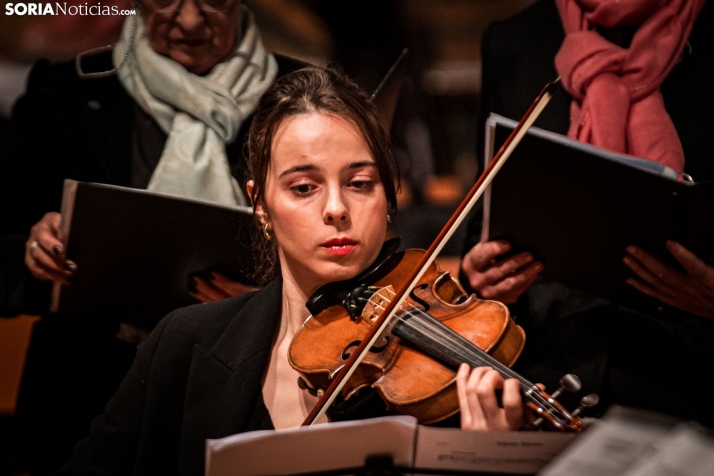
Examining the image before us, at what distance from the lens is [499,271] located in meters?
1.83

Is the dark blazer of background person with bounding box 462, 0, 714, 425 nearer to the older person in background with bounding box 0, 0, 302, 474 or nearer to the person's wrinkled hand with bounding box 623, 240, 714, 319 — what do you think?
the person's wrinkled hand with bounding box 623, 240, 714, 319

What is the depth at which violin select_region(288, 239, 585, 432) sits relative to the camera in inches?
55.1

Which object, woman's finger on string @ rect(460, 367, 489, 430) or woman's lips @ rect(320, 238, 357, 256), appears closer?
woman's finger on string @ rect(460, 367, 489, 430)

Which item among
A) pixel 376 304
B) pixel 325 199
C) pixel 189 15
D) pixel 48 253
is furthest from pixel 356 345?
pixel 189 15

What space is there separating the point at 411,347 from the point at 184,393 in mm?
610

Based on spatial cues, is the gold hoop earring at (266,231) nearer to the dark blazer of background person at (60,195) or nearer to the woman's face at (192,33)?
the dark blazer of background person at (60,195)

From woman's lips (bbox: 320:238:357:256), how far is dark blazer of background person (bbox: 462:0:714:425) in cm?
54

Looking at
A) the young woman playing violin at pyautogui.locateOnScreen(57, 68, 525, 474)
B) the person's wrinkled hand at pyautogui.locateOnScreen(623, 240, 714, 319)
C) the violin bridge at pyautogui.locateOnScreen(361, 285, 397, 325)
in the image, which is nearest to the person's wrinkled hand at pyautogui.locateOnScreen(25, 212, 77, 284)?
the young woman playing violin at pyautogui.locateOnScreen(57, 68, 525, 474)

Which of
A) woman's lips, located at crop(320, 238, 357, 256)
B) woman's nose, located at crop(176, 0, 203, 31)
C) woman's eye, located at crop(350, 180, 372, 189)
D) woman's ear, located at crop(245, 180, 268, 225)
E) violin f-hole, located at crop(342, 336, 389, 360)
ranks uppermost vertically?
woman's nose, located at crop(176, 0, 203, 31)

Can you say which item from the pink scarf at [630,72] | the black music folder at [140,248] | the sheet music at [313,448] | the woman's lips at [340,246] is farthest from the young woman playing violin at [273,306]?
the pink scarf at [630,72]

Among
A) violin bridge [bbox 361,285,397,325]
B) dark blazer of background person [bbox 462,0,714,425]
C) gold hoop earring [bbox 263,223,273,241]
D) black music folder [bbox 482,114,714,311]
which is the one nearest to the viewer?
violin bridge [bbox 361,285,397,325]

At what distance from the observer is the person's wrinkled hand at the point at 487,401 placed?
52.0 inches

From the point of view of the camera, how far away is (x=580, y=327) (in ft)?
6.51

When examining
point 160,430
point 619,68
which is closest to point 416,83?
point 619,68
